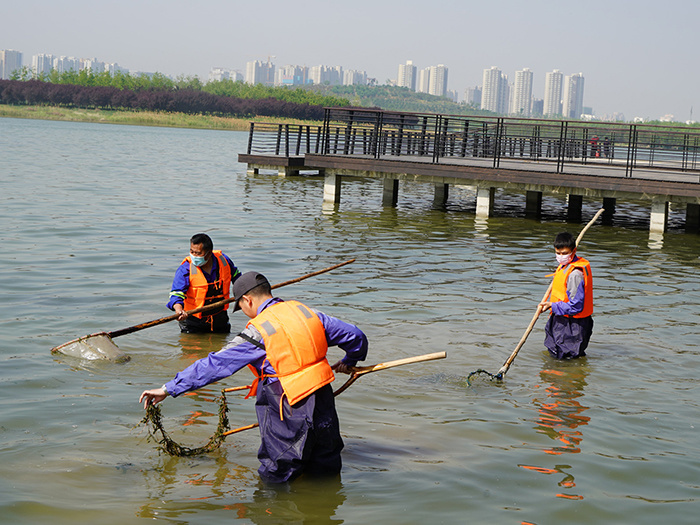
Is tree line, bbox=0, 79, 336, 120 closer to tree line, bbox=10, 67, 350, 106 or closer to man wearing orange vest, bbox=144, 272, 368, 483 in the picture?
tree line, bbox=10, 67, 350, 106

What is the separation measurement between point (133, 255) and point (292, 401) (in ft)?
34.9

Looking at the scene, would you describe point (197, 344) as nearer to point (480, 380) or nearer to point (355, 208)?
point (480, 380)

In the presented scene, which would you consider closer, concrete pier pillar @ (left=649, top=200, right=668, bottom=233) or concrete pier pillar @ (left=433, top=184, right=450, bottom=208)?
concrete pier pillar @ (left=649, top=200, right=668, bottom=233)

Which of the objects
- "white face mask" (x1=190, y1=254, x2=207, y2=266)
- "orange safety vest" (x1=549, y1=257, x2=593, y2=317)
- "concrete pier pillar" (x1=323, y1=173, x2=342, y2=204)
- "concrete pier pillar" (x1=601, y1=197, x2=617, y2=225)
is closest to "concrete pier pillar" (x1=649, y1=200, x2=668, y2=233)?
"concrete pier pillar" (x1=601, y1=197, x2=617, y2=225)

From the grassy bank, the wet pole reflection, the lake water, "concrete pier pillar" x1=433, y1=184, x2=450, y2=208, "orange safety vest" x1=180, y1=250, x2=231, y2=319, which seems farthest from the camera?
the grassy bank

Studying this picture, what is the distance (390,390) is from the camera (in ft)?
25.7

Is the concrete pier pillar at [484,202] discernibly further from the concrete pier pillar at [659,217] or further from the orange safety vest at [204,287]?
the orange safety vest at [204,287]

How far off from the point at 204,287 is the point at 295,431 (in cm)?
417

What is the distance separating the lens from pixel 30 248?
1484 centimetres

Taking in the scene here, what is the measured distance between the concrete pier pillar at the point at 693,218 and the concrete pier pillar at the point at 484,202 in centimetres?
503

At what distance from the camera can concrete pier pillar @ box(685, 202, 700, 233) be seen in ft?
67.8

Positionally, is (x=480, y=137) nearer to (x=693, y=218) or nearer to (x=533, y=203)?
(x=533, y=203)

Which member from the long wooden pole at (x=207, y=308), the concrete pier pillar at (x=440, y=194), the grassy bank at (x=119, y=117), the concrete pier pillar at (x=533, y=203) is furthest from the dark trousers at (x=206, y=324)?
the grassy bank at (x=119, y=117)

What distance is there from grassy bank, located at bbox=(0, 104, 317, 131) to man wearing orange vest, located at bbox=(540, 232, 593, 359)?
331ft
